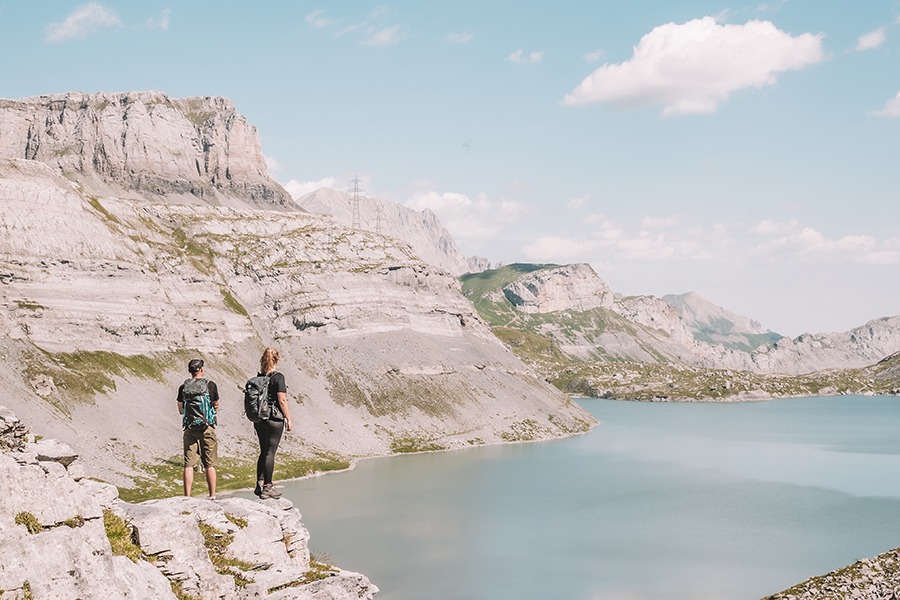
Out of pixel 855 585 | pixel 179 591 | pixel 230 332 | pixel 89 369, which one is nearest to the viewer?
pixel 179 591

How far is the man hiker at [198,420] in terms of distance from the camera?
18.8m

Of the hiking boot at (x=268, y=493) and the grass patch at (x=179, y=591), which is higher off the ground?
the hiking boot at (x=268, y=493)

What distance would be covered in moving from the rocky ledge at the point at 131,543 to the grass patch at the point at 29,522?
0.02 m

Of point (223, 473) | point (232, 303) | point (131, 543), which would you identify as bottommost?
point (223, 473)

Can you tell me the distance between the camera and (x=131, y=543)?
49.9ft

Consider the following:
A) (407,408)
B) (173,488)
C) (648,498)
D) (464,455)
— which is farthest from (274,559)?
(407,408)

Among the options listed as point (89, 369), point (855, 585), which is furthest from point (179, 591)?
point (89, 369)

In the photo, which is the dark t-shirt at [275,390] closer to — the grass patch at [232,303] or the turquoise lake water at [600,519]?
the turquoise lake water at [600,519]

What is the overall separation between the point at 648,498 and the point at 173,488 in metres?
51.2

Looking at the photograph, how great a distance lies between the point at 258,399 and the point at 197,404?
1497mm

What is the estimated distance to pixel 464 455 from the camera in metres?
110

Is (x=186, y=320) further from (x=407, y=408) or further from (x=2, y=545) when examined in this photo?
(x=2, y=545)

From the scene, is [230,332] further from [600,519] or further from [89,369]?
[600,519]

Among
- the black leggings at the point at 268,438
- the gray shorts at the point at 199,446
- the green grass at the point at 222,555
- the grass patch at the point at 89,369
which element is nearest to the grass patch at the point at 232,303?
the grass patch at the point at 89,369
